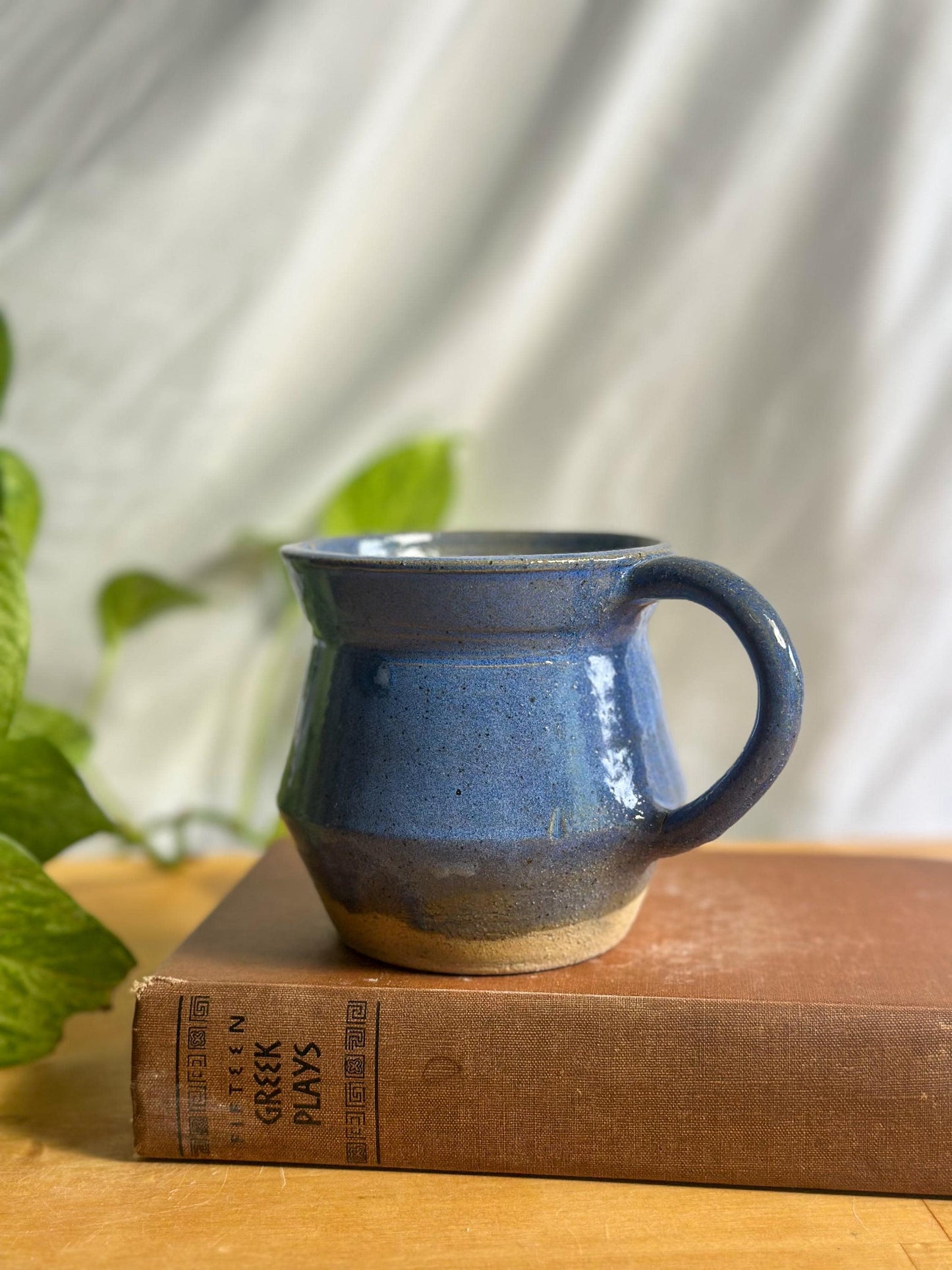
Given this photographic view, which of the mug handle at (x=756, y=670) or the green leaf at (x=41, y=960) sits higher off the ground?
the mug handle at (x=756, y=670)

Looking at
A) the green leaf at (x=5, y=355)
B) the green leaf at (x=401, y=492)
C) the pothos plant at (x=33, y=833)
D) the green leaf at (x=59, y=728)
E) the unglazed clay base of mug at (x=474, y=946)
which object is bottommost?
the green leaf at (x=59, y=728)

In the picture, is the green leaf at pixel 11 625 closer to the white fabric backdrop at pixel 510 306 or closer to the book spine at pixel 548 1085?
the book spine at pixel 548 1085

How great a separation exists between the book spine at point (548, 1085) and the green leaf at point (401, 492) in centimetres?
47

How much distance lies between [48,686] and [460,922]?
1.89ft

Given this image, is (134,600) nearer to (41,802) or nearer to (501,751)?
(41,802)

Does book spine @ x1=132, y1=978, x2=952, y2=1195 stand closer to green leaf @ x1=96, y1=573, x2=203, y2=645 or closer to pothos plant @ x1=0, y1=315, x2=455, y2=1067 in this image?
pothos plant @ x1=0, y1=315, x2=455, y2=1067

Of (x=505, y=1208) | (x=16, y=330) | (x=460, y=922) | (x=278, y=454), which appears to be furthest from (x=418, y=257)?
(x=505, y=1208)

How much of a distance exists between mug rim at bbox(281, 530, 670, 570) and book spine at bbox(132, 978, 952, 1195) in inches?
7.5

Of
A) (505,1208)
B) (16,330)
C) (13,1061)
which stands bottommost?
(13,1061)

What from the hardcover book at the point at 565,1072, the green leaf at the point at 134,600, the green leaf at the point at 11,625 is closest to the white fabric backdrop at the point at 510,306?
the green leaf at the point at 134,600

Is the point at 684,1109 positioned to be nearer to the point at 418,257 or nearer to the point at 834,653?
the point at 834,653

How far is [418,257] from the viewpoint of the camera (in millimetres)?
951

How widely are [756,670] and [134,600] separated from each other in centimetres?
56

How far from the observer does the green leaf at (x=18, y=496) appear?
0.84 metres
